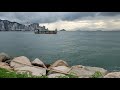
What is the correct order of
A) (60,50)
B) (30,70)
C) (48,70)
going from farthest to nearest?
(60,50)
(48,70)
(30,70)

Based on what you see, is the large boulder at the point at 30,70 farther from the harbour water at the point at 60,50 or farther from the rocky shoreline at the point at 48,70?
the harbour water at the point at 60,50

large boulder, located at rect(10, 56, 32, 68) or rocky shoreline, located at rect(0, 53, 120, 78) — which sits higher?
large boulder, located at rect(10, 56, 32, 68)

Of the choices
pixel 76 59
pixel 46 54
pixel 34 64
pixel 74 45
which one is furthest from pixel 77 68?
pixel 74 45

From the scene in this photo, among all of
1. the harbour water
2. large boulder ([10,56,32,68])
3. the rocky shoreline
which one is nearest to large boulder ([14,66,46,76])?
the rocky shoreline

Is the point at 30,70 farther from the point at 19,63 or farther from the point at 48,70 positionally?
the point at 19,63

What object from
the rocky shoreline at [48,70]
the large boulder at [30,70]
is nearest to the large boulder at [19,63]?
the rocky shoreline at [48,70]

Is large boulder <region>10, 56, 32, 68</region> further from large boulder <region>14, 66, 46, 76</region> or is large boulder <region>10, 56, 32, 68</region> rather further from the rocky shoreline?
large boulder <region>14, 66, 46, 76</region>

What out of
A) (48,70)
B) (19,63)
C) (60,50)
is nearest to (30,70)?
(48,70)

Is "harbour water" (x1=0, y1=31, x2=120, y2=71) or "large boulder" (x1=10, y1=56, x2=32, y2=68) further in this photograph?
"harbour water" (x1=0, y1=31, x2=120, y2=71)

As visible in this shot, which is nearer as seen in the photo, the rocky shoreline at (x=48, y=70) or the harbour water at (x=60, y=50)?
the rocky shoreline at (x=48, y=70)

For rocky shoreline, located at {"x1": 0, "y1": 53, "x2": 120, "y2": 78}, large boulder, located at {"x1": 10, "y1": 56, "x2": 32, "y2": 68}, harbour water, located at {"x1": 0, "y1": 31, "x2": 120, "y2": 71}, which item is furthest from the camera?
harbour water, located at {"x1": 0, "y1": 31, "x2": 120, "y2": 71}
